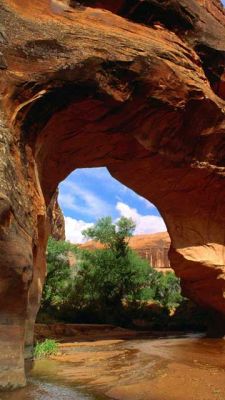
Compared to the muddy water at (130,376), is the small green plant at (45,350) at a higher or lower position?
higher

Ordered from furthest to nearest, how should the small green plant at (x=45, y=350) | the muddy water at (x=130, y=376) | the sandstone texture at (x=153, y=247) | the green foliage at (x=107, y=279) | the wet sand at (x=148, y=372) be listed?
the sandstone texture at (x=153, y=247), the green foliage at (x=107, y=279), the small green plant at (x=45, y=350), the wet sand at (x=148, y=372), the muddy water at (x=130, y=376)

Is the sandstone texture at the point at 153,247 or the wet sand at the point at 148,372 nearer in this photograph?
the wet sand at the point at 148,372

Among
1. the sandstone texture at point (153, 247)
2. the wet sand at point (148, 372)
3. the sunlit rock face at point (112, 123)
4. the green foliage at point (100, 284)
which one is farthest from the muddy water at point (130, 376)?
the sandstone texture at point (153, 247)

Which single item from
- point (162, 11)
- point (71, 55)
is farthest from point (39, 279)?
point (162, 11)

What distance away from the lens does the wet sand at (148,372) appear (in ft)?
19.1

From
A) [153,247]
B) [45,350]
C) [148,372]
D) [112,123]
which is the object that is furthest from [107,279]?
[153,247]

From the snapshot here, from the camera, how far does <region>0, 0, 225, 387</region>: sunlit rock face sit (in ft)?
20.4

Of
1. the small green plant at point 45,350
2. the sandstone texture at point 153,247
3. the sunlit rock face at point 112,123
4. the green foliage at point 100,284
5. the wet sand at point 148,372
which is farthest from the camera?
the sandstone texture at point 153,247

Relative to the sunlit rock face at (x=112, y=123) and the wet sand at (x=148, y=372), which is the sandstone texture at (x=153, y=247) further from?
the wet sand at (x=148, y=372)

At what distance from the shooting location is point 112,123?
1035 centimetres

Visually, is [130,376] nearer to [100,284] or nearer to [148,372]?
[148,372]

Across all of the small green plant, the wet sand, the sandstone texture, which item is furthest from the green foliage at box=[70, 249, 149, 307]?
the sandstone texture

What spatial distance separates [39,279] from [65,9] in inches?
231

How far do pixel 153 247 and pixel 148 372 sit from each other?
38.8 m
